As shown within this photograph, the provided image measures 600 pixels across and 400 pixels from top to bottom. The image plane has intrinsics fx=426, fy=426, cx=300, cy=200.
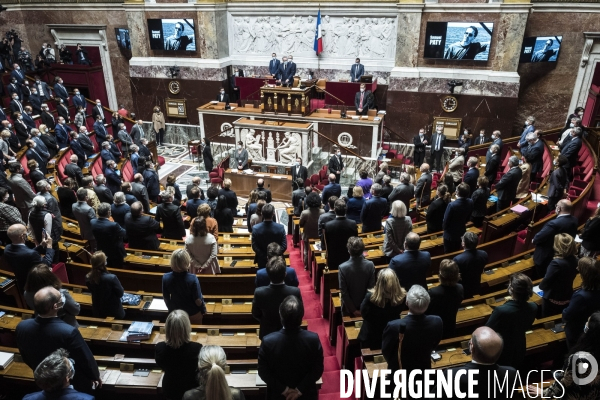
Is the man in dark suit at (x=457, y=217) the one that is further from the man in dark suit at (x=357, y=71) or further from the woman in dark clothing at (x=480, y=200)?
the man in dark suit at (x=357, y=71)

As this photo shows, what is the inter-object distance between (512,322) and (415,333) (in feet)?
2.45

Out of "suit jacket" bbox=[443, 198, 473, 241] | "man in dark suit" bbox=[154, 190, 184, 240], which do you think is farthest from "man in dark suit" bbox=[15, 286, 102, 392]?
"suit jacket" bbox=[443, 198, 473, 241]

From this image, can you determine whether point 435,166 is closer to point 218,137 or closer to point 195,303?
point 218,137

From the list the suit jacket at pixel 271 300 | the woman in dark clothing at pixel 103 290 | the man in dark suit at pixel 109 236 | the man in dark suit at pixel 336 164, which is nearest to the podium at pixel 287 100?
the man in dark suit at pixel 336 164

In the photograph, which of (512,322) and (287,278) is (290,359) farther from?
(512,322)

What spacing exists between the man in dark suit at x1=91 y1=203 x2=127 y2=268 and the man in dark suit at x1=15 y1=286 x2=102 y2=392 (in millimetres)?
1874

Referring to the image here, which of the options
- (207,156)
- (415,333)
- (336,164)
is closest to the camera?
(415,333)

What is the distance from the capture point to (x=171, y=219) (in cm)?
586

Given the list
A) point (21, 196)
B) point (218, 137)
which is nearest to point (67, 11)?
point (218, 137)

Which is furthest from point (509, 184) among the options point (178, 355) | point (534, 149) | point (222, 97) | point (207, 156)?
point (222, 97)

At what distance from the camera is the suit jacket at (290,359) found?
8.89 feet

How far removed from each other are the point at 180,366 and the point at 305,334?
0.82 m

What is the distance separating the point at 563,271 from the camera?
3.75 meters

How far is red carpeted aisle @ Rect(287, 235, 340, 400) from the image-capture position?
380 cm
